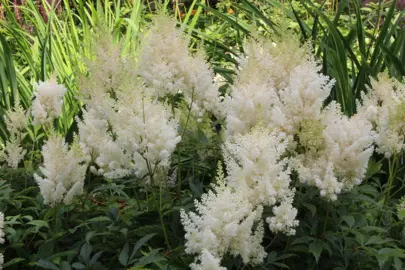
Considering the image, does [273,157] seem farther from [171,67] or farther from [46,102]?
[46,102]

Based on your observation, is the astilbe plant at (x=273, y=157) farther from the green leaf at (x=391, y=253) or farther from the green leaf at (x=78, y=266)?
the green leaf at (x=78, y=266)

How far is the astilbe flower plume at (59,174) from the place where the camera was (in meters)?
2.91

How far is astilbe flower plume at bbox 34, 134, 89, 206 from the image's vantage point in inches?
115

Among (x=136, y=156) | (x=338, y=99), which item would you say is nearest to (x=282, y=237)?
(x=136, y=156)

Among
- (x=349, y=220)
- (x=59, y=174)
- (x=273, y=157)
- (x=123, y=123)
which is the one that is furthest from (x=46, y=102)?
(x=349, y=220)

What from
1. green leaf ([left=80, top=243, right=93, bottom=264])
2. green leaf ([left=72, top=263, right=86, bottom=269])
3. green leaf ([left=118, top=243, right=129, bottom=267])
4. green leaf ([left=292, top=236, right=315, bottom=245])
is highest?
green leaf ([left=292, top=236, right=315, bottom=245])

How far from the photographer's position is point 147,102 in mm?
2682

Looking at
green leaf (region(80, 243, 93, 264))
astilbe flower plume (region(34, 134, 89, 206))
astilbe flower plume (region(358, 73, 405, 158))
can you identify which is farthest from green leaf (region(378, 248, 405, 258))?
astilbe flower plume (region(34, 134, 89, 206))

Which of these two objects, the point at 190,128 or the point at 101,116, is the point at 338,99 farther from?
the point at 101,116

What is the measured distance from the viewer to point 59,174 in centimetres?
292

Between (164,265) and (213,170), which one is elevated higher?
(164,265)

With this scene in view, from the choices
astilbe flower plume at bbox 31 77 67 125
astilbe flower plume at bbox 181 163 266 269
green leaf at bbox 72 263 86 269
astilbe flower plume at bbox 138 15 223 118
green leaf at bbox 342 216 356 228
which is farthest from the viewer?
astilbe flower plume at bbox 31 77 67 125

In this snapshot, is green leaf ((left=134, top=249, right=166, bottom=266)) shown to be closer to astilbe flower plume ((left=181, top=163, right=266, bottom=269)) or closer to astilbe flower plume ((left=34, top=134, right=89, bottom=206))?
astilbe flower plume ((left=181, top=163, right=266, bottom=269))

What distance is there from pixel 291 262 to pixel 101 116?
1.03 metres
